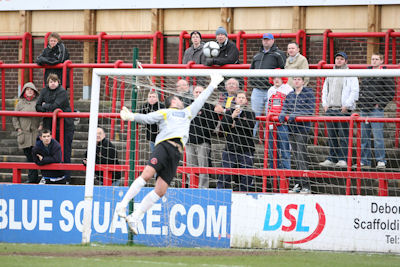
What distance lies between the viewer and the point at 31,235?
37.3 feet

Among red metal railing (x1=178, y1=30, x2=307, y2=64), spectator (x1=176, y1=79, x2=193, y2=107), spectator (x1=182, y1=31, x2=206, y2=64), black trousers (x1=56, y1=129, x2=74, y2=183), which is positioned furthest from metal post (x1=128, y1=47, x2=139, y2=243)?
red metal railing (x1=178, y1=30, x2=307, y2=64)

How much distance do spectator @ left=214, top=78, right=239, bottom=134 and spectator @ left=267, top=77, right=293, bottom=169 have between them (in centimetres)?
58

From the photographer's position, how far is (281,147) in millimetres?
11656

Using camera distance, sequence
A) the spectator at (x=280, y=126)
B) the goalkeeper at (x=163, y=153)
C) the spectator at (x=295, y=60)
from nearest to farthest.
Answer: the goalkeeper at (x=163, y=153), the spectator at (x=280, y=126), the spectator at (x=295, y=60)

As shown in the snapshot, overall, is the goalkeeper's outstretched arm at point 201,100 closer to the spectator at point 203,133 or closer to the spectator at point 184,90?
the spectator at point 184,90

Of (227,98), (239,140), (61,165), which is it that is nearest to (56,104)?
(61,165)

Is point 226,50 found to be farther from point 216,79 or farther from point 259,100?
point 216,79

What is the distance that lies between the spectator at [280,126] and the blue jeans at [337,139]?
0.72 m

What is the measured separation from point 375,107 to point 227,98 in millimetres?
2295

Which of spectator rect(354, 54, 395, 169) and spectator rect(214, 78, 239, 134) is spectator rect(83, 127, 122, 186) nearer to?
spectator rect(214, 78, 239, 134)

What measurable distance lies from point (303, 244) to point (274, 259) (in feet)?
5.44

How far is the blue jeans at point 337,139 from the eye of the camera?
1175 centimetres

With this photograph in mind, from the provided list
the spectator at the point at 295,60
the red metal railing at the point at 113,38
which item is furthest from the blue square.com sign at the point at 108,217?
the red metal railing at the point at 113,38

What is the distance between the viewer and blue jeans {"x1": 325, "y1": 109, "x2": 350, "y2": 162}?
11.8m
